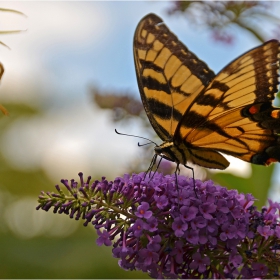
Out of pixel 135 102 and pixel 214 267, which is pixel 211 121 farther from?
pixel 135 102

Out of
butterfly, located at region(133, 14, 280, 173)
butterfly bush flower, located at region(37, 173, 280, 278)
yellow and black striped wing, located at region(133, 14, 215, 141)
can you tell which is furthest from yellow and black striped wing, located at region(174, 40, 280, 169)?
butterfly bush flower, located at region(37, 173, 280, 278)

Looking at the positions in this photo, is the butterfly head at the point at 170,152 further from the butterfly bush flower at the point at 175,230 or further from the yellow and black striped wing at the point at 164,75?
the butterfly bush flower at the point at 175,230

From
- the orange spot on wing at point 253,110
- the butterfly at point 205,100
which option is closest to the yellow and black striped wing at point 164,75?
the butterfly at point 205,100

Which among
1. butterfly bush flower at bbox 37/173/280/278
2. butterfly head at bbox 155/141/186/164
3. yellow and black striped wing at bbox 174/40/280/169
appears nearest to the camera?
butterfly bush flower at bbox 37/173/280/278

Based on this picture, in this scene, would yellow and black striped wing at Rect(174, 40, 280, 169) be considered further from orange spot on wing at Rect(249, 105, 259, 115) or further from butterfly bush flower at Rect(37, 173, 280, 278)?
butterfly bush flower at Rect(37, 173, 280, 278)

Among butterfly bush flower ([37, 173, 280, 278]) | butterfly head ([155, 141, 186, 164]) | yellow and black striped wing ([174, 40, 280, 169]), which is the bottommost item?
butterfly bush flower ([37, 173, 280, 278])

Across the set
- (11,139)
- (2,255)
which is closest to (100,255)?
(2,255)
